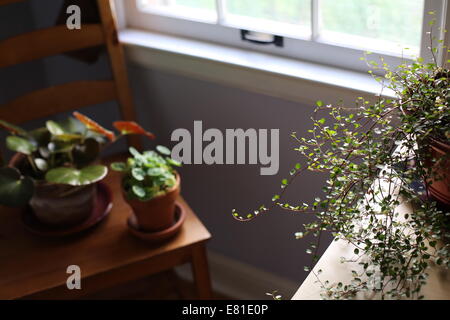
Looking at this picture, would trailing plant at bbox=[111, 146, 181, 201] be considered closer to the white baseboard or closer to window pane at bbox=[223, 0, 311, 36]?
window pane at bbox=[223, 0, 311, 36]

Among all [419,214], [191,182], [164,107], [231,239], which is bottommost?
[231,239]

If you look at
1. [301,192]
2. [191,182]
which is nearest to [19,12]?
[191,182]

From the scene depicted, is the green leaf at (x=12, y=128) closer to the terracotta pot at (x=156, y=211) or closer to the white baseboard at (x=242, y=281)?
the terracotta pot at (x=156, y=211)

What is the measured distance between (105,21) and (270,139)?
56 centimetres

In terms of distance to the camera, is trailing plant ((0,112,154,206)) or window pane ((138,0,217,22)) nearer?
trailing plant ((0,112,154,206))

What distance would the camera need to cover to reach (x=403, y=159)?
3.73ft

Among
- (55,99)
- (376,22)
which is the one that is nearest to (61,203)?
(55,99)

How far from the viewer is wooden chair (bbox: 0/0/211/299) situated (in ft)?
5.03

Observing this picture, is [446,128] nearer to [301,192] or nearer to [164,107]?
[301,192]

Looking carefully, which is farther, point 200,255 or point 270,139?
point 270,139

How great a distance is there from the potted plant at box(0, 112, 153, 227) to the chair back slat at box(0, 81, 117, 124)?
6.4 inches

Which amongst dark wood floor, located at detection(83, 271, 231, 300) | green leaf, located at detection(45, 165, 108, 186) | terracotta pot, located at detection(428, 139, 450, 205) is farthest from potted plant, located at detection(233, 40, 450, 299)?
dark wood floor, located at detection(83, 271, 231, 300)

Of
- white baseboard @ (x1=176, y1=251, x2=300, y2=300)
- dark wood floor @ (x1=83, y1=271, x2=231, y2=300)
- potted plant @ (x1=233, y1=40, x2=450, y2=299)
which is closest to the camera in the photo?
potted plant @ (x1=233, y1=40, x2=450, y2=299)

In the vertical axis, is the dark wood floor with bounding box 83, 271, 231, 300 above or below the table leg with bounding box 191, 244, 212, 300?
below
